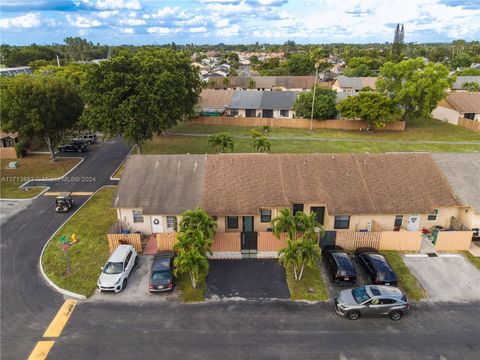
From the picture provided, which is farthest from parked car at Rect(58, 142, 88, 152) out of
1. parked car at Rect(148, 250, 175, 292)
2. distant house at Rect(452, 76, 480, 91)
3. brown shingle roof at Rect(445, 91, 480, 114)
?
distant house at Rect(452, 76, 480, 91)

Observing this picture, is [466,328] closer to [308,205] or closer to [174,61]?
[308,205]

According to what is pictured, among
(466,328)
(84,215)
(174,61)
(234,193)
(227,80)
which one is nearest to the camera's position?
(466,328)

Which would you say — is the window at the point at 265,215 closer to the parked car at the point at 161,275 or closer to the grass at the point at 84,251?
the parked car at the point at 161,275

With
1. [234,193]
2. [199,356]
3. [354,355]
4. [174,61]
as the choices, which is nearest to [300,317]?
[354,355]

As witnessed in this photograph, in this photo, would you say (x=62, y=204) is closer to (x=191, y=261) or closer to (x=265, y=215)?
(x=191, y=261)

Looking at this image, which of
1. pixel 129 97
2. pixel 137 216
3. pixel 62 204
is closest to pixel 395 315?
pixel 137 216

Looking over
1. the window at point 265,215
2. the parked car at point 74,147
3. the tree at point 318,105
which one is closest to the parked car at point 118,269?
the window at point 265,215
